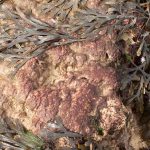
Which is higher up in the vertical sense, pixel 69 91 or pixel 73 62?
pixel 73 62

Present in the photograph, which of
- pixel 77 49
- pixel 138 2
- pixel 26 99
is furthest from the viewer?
pixel 138 2

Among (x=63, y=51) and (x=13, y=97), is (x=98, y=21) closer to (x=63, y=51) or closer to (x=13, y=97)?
(x=63, y=51)

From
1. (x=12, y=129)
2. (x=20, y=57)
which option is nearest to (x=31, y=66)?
(x=20, y=57)

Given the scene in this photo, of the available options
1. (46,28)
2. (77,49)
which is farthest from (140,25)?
(46,28)

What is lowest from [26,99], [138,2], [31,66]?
[26,99]

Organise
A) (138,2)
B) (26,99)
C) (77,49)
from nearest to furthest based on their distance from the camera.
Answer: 1. (26,99)
2. (77,49)
3. (138,2)

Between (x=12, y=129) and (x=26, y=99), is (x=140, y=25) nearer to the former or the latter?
(x=26, y=99)

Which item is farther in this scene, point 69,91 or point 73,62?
point 73,62

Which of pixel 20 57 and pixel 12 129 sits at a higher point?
pixel 20 57

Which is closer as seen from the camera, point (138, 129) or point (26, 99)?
point (26, 99)
